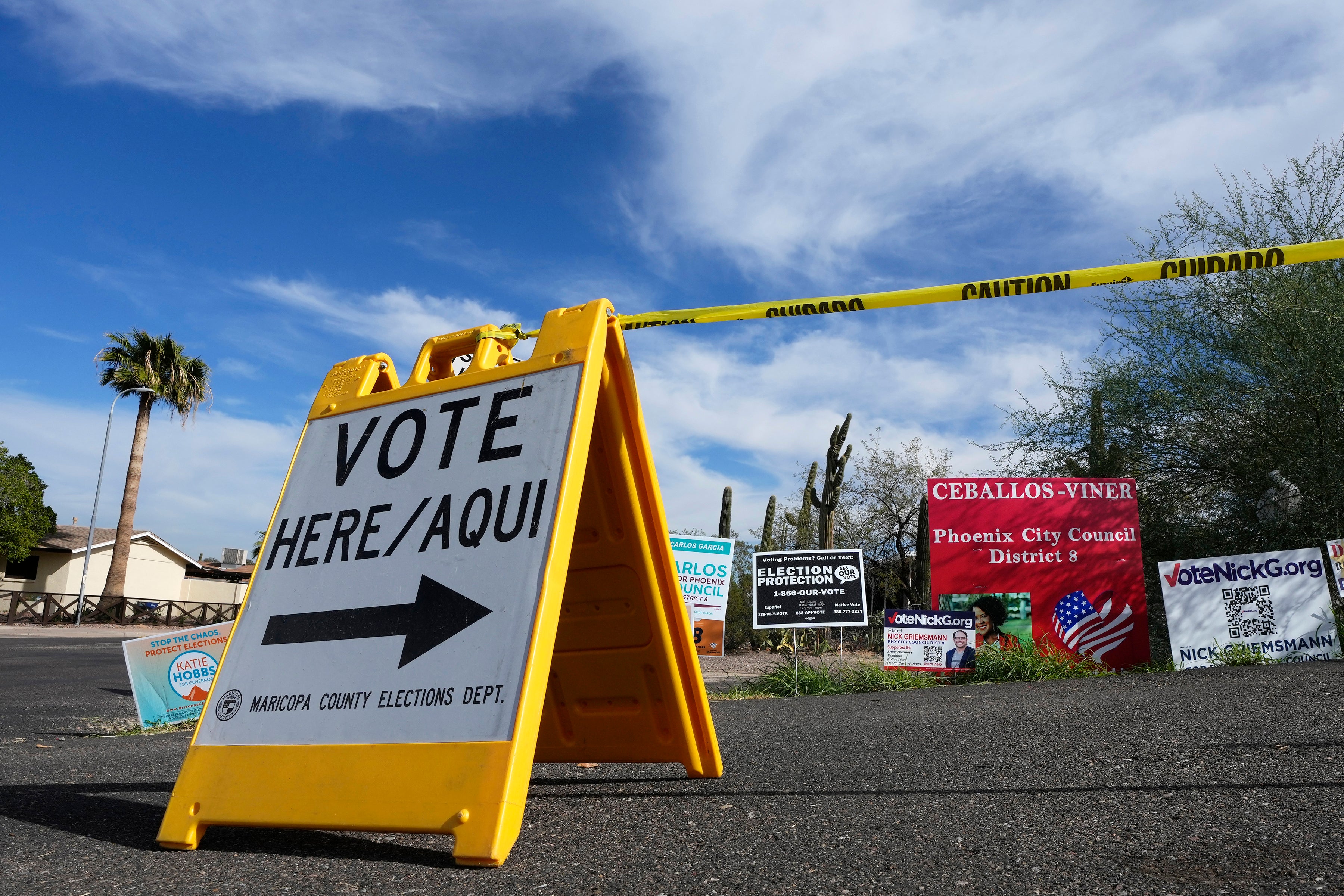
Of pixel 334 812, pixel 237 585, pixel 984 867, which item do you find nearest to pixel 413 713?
pixel 334 812

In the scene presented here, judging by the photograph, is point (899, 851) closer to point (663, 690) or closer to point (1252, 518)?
point (663, 690)

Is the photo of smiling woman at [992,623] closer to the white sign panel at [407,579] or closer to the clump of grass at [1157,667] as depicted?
the clump of grass at [1157,667]

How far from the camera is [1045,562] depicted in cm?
948

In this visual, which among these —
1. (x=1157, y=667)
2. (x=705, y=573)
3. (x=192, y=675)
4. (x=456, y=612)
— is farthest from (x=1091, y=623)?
(x=192, y=675)

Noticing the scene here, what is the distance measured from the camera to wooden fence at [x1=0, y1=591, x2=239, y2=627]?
30.3m

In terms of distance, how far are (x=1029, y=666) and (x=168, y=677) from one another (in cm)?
826

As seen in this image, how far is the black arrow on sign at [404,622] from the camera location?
8.39ft

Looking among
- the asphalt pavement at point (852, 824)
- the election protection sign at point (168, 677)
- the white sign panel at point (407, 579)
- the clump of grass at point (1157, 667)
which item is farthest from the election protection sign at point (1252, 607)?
the election protection sign at point (168, 677)

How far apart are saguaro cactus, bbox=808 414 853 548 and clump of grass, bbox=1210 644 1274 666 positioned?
36.2 feet

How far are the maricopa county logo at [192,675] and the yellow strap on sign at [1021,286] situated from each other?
582 cm

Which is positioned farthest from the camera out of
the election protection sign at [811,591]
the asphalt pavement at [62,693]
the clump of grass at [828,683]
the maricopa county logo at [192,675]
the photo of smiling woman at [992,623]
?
the election protection sign at [811,591]

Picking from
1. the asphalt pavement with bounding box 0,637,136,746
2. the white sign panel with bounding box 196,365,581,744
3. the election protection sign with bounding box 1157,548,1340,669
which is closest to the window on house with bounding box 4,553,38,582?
the asphalt pavement with bounding box 0,637,136,746

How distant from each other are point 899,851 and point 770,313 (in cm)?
217

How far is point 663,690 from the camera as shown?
3396 mm
